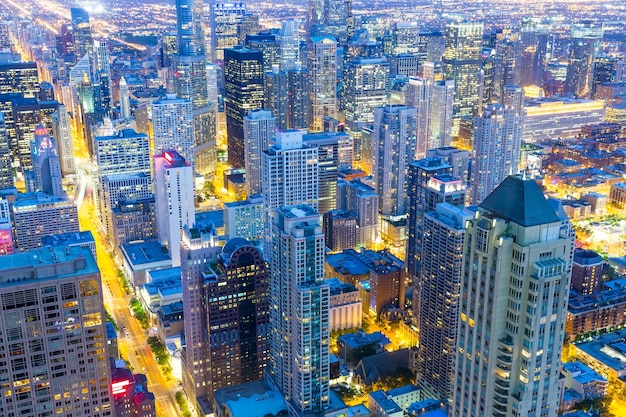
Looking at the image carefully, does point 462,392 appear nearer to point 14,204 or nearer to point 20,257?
point 20,257

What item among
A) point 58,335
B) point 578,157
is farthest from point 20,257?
point 578,157

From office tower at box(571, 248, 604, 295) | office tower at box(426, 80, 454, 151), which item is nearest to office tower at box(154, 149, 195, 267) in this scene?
office tower at box(571, 248, 604, 295)

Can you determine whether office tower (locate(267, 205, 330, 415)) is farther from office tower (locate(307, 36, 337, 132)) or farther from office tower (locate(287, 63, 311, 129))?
office tower (locate(307, 36, 337, 132))

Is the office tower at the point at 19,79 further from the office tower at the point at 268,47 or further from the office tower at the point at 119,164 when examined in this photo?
the office tower at the point at 119,164

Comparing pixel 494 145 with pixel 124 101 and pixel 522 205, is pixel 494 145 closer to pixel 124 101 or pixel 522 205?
pixel 124 101

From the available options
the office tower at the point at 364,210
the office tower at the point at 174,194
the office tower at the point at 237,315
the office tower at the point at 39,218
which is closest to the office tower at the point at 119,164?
the office tower at the point at 39,218

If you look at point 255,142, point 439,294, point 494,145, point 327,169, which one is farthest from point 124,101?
point 439,294
